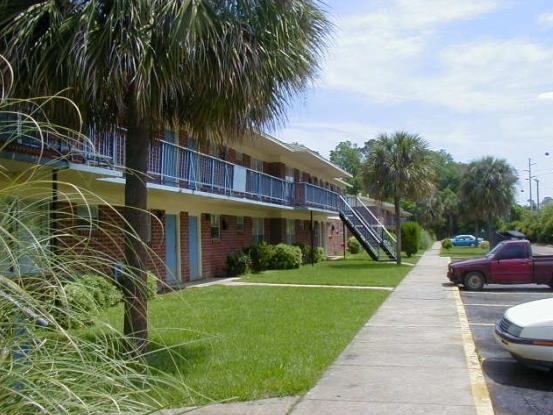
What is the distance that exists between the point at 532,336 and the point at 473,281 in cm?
1202

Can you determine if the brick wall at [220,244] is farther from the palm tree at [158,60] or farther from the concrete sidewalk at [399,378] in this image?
the palm tree at [158,60]

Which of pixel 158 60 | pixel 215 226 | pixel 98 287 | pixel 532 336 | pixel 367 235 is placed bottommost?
pixel 532 336

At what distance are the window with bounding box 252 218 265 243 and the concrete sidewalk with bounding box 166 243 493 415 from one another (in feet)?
50.7

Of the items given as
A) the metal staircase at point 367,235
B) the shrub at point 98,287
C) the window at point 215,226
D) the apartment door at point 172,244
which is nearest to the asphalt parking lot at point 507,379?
the shrub at point 98,287

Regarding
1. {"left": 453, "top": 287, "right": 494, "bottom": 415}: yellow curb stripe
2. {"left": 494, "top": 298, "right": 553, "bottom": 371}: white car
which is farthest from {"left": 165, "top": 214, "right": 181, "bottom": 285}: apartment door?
{"left": 494, "top": 298, "right": 553, "bottom": 371}: white car

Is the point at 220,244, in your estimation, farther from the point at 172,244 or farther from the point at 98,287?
the point at 98,287

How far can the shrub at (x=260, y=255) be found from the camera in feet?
84.1

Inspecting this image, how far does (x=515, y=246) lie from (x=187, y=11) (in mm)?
15160

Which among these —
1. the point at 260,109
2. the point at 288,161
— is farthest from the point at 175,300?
the point at 288,161

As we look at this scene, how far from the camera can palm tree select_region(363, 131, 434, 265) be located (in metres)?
30.2

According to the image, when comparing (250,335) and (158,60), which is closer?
(158,60)

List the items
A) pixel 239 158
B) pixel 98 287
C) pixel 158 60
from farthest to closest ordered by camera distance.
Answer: pixel 239 158, pixel 158 60, pixel 98 287

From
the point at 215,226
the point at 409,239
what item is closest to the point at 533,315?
the point at 215,226

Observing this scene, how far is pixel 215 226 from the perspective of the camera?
23.0 metres
